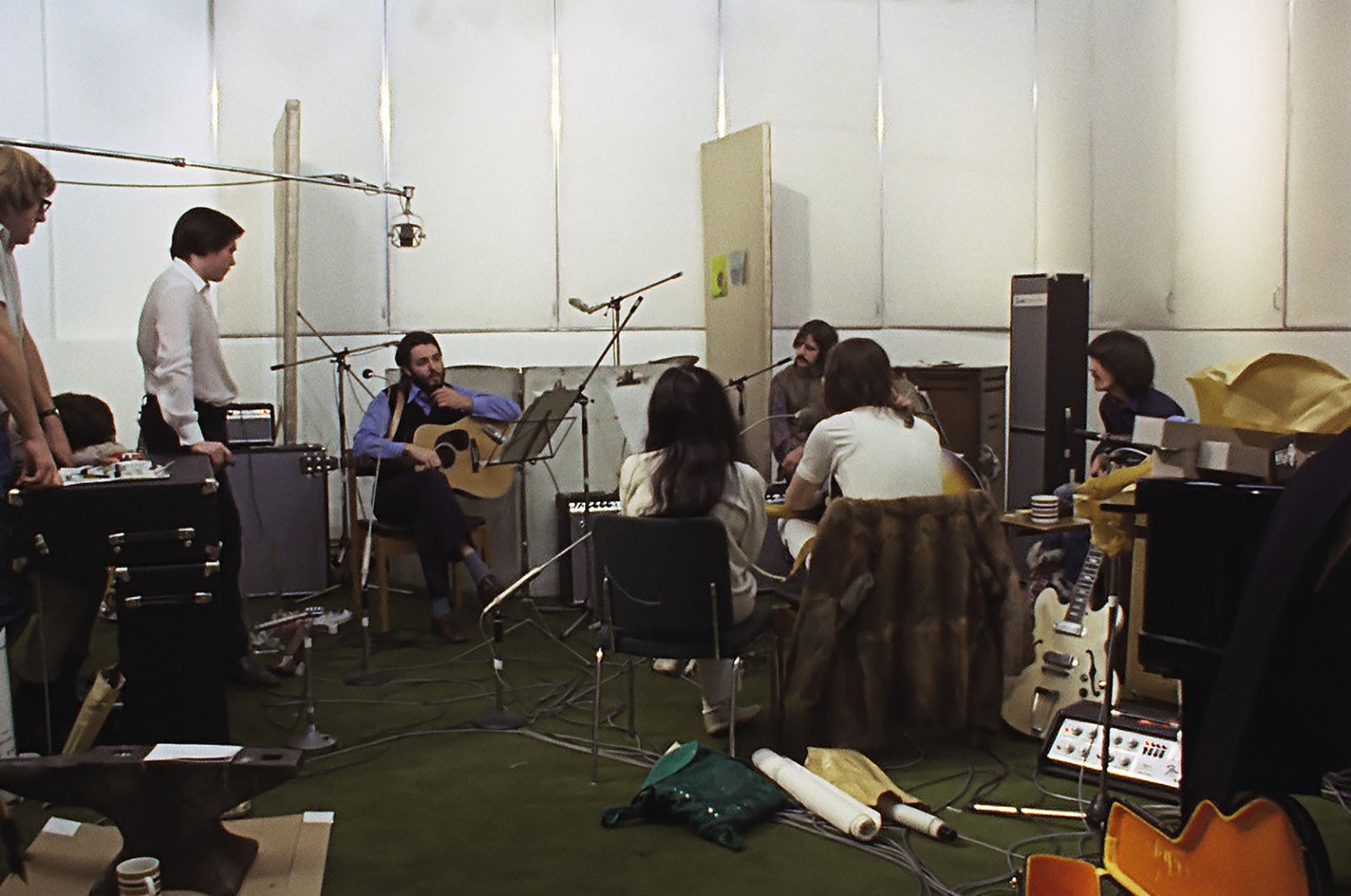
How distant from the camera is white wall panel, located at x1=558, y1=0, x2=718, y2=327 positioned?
7.31 meters

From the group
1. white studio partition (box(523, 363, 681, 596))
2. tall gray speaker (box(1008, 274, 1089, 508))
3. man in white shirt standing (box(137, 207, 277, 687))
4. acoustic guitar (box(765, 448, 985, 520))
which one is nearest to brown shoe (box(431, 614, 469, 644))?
white studio partition (box(523, 363, 681, 596))

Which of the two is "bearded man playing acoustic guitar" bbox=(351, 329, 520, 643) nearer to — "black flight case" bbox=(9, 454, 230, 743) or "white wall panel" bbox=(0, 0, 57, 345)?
"black flight case" bbox=(9, 454, 230, 743)

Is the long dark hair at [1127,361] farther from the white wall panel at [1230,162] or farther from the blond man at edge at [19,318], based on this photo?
the blond man at edge at [19,318]

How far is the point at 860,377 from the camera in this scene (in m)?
3.96

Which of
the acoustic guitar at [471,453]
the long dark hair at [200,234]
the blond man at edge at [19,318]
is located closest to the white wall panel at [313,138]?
the acoustic guitar at [471,453]

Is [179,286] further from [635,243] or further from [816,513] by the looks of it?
[635,243]

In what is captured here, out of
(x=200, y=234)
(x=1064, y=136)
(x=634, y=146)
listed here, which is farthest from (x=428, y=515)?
(x=1064, y=136)

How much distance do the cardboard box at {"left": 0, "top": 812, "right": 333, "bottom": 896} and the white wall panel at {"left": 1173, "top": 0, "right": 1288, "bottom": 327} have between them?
5506 mm

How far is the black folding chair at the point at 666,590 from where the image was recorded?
3439mm

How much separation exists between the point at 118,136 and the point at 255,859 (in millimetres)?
5180

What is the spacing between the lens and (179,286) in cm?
405

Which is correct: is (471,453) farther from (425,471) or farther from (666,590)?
(666,590)

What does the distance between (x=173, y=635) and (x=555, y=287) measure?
14.3 ft

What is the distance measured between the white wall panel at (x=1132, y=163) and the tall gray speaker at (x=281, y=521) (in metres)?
4.74
